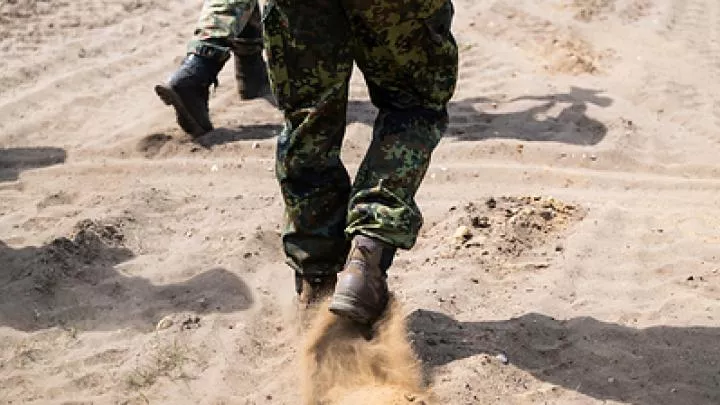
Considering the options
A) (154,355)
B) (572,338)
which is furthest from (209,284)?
(572,338)

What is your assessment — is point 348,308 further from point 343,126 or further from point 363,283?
point 343,126

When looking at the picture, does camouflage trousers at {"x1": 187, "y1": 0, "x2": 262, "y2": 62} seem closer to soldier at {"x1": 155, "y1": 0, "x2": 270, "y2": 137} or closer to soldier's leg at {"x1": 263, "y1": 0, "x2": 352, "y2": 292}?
soldier at {"x1": 155, "y1": 0, "x2": 270, "y2": 137}

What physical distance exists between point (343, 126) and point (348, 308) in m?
0.60

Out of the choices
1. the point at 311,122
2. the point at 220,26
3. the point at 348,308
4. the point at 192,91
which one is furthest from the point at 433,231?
the point at 220,26

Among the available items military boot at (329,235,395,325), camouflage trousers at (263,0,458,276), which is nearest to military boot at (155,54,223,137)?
camouflage trousers at (263,0,458,276)

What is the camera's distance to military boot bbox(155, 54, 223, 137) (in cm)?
538

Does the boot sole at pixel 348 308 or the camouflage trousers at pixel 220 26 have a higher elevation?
the boot sole at pixel 348 308

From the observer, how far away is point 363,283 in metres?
3.06

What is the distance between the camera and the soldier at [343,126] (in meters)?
3.11

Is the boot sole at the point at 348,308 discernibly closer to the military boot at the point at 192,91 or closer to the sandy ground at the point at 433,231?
the sandy ground at the point at 433,231

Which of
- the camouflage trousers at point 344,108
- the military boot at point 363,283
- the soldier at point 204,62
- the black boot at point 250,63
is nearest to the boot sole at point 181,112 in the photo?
the soldier at point 204,62

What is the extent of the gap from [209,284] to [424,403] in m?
1.20

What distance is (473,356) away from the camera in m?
3.31

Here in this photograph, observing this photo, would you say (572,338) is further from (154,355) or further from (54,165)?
(54,165)
